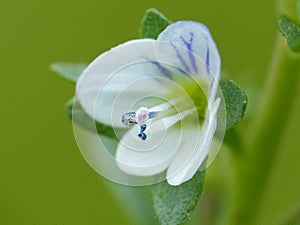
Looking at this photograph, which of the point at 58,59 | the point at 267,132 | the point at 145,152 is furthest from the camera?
the point at 58,59

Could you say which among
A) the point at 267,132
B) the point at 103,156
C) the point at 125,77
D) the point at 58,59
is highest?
the point at 125,77

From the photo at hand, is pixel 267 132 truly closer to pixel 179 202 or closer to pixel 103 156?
pixel 179 202

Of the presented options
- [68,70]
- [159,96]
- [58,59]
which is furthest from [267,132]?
[58,59]

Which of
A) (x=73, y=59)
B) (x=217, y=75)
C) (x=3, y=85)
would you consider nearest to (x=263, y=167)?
(x=217, y=75)

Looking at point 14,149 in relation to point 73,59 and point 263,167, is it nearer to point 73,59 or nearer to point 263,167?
point 73,59

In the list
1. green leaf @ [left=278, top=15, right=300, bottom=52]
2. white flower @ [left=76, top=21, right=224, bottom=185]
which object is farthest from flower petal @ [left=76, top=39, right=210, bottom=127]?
green leaf @ [left=278, top=15, right=300, bottom=52]

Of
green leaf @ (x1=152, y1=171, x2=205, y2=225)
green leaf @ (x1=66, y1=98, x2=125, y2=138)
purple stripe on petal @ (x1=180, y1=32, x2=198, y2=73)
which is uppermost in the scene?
purple stripe on petal @ (x1=180, y1=32, x2=198, y2=73)

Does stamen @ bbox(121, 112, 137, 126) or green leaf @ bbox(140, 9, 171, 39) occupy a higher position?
green leaf @ bbox(140, 9, 171, 39)

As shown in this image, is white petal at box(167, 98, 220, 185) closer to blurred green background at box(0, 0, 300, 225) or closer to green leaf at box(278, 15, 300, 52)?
green leaf at box(278, 15, 300, 52)
